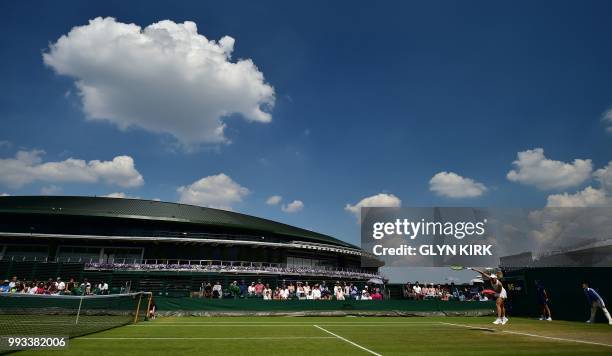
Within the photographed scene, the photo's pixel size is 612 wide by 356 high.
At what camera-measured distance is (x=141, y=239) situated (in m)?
56.0

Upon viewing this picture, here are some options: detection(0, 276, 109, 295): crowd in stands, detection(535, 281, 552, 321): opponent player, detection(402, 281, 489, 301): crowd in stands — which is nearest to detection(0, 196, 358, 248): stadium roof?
detection(0, 276, 109, 295): crowd in stands

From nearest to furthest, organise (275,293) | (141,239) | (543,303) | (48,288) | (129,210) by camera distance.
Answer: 1. (543,303)
2. (48,288)
3. (275,293)
4. (141,239)
5. (129,210)

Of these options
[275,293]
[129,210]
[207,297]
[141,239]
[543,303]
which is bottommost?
[207,297]

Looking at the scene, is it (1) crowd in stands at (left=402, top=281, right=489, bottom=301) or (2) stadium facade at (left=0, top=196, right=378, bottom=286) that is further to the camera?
(2) stadium facade at (left=0, top=196, right=378, bottom=286)

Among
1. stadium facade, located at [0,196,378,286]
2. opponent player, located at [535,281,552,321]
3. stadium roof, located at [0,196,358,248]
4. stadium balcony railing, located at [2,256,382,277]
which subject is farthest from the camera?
stadium roof, located at [0,196,358,248]

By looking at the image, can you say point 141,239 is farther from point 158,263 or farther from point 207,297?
point 207,297

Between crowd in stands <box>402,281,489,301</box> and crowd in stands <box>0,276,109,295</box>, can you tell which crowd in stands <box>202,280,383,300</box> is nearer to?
crowd in stands <box>402,281,489,301</box>

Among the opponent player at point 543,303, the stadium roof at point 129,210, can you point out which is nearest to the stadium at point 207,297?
the stadium roof at point 129,210

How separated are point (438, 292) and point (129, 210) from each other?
49102 mm

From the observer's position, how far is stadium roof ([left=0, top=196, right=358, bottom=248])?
60.4 meters

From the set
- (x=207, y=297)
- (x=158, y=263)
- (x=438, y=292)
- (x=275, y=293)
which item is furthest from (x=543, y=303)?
(x=158, y=263)

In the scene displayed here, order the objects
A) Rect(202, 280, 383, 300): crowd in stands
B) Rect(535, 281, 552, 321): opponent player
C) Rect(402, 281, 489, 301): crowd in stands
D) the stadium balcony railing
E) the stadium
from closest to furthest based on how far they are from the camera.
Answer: the stadium
Rect(535, 281, 552, 321): opponent player
Rect(202, 280, 383, 300): crowd in stands
Rect(402, 281, 489, 301): crowd in stands
the stadium balcony railing

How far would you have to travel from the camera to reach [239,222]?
67.2 metres

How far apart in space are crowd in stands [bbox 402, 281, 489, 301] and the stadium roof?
125 ft
